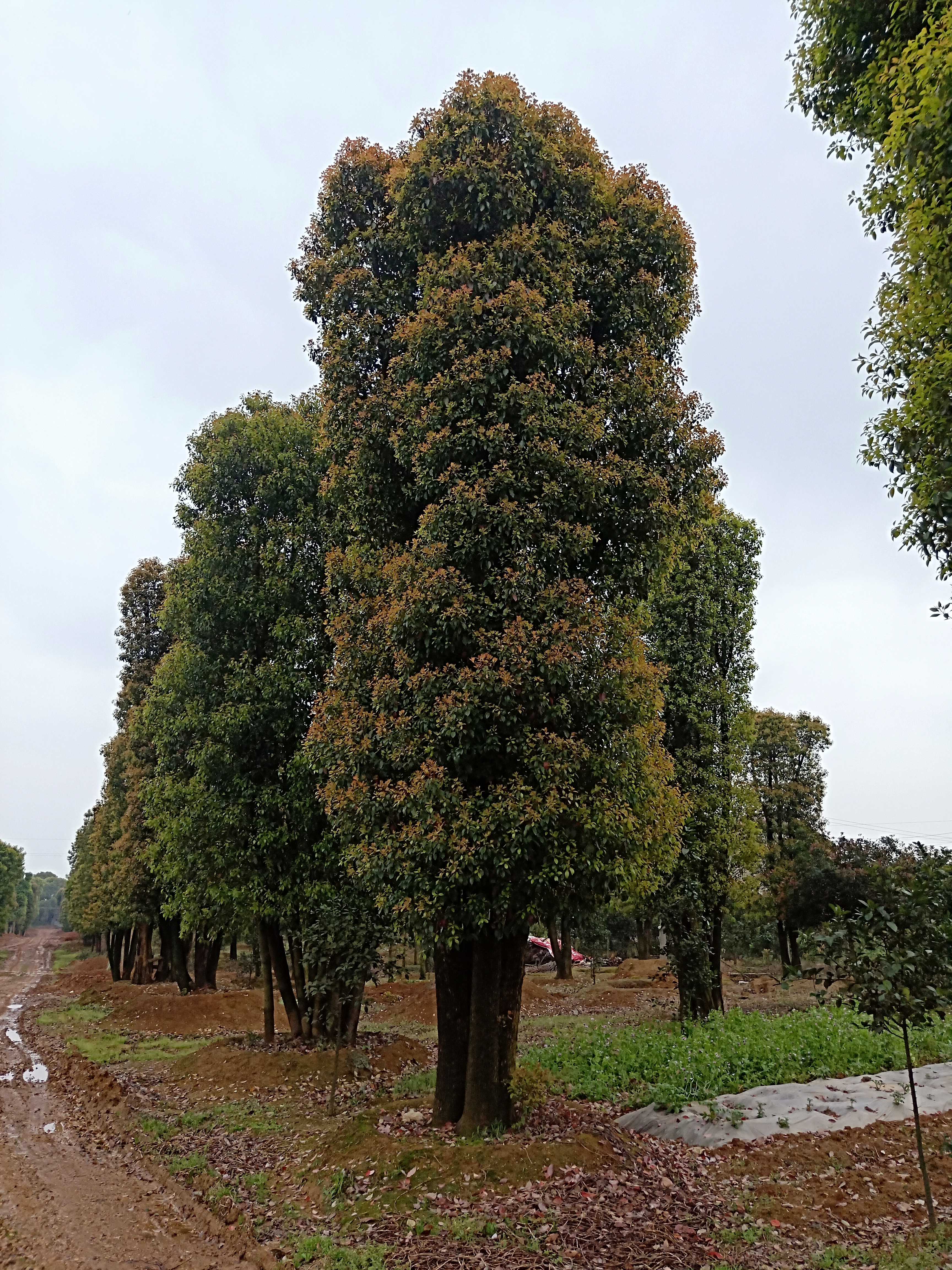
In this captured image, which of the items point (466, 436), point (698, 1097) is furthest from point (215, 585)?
point (698, 1097)

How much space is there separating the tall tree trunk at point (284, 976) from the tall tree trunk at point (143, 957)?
63.7 feet

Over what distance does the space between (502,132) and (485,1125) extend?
10822 millimetres

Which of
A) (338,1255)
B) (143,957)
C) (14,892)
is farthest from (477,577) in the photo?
(14,892)

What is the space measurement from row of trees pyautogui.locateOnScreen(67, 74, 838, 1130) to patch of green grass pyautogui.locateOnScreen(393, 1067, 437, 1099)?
5.73 ft

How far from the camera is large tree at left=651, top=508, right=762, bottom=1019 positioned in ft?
51.7

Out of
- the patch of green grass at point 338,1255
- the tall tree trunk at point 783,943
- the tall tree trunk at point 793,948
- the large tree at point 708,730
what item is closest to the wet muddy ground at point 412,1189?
the patch of green grass at point 338,1255

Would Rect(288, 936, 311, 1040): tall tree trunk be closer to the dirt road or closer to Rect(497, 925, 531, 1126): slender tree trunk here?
the dirt road

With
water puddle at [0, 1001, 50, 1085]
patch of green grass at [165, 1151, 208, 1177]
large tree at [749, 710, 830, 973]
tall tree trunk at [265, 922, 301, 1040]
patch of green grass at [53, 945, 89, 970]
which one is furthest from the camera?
patch of green grass at [53, 945, 89, 970]

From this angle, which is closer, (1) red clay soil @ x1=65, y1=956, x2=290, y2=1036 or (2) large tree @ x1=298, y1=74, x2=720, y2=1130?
(2) large tree @ x1=298, y1=74, x2=720, y2=1130

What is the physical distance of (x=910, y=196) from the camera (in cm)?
536

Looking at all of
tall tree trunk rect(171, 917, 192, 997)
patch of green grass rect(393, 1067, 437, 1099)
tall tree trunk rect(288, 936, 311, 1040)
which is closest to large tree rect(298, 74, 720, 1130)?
patch of green grass rect(393, 1067, 437, 1099)

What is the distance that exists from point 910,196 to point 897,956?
18.0 ft

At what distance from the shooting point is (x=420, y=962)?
3031cm

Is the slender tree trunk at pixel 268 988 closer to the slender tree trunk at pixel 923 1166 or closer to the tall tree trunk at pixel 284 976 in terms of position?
the tall tree trunk at pixel 284 976
